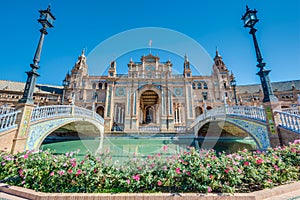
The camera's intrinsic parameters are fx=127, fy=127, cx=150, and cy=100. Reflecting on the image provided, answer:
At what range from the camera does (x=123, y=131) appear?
17.8m

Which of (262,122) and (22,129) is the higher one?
(262,122)

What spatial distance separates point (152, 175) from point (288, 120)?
19.3 ft

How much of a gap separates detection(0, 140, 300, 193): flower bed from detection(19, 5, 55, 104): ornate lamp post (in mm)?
3649

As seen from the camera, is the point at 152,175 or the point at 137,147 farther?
the point at 137,147

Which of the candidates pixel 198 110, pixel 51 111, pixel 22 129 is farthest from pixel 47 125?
pixel 198 110

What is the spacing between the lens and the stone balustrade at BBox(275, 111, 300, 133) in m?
4.64

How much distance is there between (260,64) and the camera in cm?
551

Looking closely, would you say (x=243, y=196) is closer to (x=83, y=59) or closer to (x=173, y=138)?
(x=173, y=138)

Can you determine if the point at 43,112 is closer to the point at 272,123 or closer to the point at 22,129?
the point at 22,129

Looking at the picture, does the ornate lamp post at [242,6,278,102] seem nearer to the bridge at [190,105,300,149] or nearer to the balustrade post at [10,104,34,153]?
the bridge at [190,105,300,149]

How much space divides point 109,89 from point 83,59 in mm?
17267

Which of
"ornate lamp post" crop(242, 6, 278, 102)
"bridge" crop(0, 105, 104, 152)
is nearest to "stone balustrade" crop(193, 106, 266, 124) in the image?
"ornate lamp post" crop(242, 6, 278, 102)

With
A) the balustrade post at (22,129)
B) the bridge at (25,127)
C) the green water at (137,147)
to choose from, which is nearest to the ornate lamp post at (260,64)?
the green water at (137,147)

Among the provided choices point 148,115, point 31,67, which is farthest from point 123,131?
point 148,115
